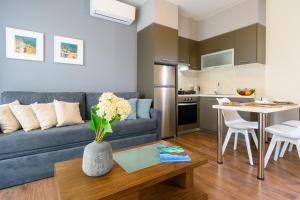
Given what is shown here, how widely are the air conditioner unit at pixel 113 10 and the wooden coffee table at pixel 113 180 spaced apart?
2.56 m

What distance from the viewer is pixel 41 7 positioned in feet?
8.12

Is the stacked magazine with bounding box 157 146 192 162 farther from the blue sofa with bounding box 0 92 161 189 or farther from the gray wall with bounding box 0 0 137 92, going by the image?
the gray wall with bounding box 0 0 137 92

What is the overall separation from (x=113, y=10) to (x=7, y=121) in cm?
232

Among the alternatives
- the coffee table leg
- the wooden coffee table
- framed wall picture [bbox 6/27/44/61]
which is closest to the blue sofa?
framed wall picture [bbox 6/27/44/61]

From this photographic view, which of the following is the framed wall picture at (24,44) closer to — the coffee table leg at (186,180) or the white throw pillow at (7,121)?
the white throw pillow at (7,121)

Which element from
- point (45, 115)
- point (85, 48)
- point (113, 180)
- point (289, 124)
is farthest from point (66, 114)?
point (289, 124)

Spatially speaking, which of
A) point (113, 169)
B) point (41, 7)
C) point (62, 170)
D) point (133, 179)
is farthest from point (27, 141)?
point (41, 7)

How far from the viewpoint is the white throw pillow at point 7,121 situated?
175 cm

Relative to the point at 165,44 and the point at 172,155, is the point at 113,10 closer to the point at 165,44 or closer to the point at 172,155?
the point at 165,44

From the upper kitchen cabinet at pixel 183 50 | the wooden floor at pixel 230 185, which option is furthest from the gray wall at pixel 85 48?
the wooden floor at pixel 230 185

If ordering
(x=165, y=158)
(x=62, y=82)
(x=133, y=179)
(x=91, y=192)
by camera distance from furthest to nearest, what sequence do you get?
(x=62, y=82) < (x=165, y=158) < (x=133, y=179) < (x=91, y=192)

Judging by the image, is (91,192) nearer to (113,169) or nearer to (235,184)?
(113,169)

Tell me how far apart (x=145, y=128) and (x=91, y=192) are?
5.45ft

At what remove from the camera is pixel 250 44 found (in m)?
3.04
